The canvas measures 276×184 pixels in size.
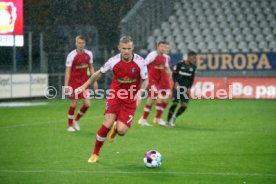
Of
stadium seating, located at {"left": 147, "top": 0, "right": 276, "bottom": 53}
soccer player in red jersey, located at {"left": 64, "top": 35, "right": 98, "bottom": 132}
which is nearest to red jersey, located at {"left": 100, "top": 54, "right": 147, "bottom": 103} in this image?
soccer player in red jersey, located at {"left": 64, "top": 35, "right": 98, "bottom": 132}

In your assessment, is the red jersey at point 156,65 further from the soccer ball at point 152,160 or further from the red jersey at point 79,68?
the soccer ball at point 152,160

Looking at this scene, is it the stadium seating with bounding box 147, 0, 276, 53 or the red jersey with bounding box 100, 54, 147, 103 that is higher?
the stadium seating with bounding box 147, 0, 276, 53

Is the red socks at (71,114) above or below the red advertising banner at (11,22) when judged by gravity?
below

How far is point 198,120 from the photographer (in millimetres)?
19672

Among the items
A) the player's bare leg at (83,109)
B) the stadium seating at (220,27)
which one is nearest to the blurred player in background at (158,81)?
the player's bare leg at (83,109)

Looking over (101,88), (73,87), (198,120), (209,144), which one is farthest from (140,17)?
(209,144)

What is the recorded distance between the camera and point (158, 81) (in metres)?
18.7

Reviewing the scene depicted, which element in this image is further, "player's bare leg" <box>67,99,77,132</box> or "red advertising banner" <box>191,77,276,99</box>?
"red advertising banner" <box>191,77,276,99</box>

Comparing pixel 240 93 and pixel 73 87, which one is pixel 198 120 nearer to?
pixel 73 87

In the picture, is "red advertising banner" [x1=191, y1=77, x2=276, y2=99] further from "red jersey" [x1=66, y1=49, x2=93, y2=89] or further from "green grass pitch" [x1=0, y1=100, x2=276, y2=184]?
"red jersey" [x1=66, y1=49, x2=93, y2=89]

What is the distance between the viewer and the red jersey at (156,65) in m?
18.4

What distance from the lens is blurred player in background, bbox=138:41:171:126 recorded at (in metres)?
18.3

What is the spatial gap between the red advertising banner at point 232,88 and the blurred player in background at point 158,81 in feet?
37.2

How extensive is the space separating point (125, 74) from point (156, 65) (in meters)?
7.28
